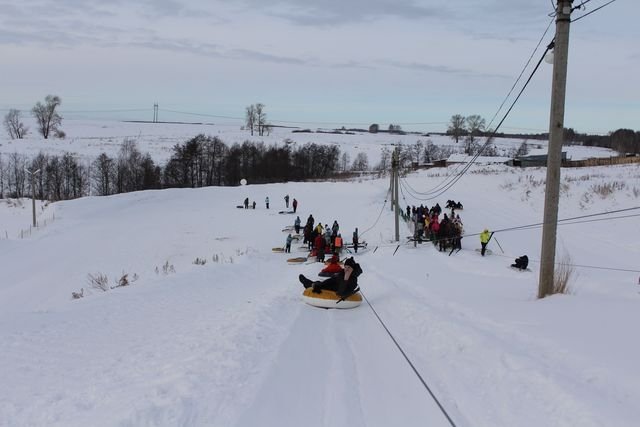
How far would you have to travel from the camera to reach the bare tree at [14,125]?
4808 inches

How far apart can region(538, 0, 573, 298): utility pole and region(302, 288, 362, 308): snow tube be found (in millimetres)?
4013

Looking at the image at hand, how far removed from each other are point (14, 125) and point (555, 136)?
460 ft

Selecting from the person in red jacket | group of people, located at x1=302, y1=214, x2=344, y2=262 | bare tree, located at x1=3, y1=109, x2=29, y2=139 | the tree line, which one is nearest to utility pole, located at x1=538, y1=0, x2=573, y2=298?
group of people, located at x1=302, y1=214, x2=344, y2=262

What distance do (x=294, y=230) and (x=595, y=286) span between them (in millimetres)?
22303

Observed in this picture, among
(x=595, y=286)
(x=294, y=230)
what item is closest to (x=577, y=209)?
(x=294, y=230)

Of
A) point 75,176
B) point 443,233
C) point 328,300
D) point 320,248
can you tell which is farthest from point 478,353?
point 75,176

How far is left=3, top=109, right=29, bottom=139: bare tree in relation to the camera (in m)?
122

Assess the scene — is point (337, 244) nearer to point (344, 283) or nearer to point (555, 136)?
point (344, 283)

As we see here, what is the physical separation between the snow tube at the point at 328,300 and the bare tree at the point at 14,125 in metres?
133

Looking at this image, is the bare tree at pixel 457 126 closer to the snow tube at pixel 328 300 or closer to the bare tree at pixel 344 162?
the bare tree at pixel 344 162

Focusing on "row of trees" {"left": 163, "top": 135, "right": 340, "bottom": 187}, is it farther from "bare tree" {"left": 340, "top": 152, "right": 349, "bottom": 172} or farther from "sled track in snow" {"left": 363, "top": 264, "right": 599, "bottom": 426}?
"sled track in snow" {"left": 363, "top": 264, "right": 599, "bottom": 426}

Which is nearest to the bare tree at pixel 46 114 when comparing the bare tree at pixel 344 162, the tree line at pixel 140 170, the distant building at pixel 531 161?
the tree line at pixel 140 170

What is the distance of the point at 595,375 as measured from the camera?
5.52 metres

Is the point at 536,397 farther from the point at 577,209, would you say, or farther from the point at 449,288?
the point at 577,209
